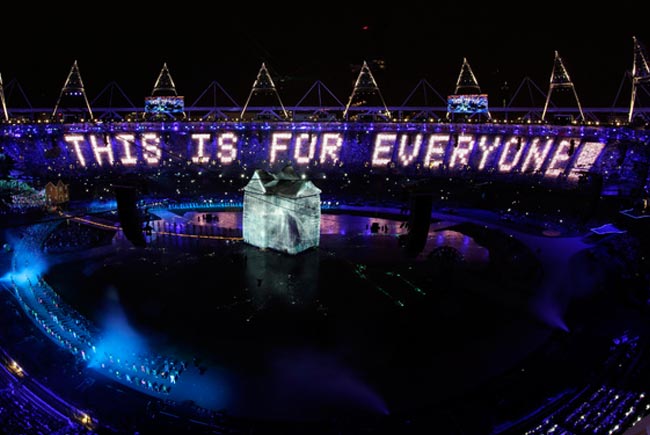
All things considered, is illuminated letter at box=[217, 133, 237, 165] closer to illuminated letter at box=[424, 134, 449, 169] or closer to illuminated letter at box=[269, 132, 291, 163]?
illuminated letter at box=[269, 132, 291, 163]

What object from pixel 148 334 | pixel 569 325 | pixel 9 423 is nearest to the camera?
pixel 9 423

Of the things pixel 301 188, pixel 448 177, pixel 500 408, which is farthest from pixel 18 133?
pixel 500 408

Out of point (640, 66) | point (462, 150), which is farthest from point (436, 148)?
point (640, 66)

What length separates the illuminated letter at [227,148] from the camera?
48.6 m

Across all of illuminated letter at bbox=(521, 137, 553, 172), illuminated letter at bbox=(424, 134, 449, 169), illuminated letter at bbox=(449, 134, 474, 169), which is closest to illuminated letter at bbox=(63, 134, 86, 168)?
illuminated letter at bbox=(424, 134, 449, 169)

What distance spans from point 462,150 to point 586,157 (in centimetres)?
1094

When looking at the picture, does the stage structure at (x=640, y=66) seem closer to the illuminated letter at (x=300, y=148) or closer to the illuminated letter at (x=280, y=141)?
the illuminated letter at (x=300, y=148)

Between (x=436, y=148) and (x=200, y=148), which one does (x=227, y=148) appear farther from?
(x=436, y=148)

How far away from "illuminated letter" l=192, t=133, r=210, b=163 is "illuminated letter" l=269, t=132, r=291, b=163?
670cm

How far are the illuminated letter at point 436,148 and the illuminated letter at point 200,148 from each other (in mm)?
22273

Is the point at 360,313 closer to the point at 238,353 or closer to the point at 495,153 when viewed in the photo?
the point at 238,353

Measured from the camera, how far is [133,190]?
21797 millimetres

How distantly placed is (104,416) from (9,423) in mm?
2268

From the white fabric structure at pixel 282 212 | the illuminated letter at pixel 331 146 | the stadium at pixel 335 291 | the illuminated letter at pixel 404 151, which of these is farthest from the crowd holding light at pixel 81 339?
the illuminated letter at pixel 404 151
